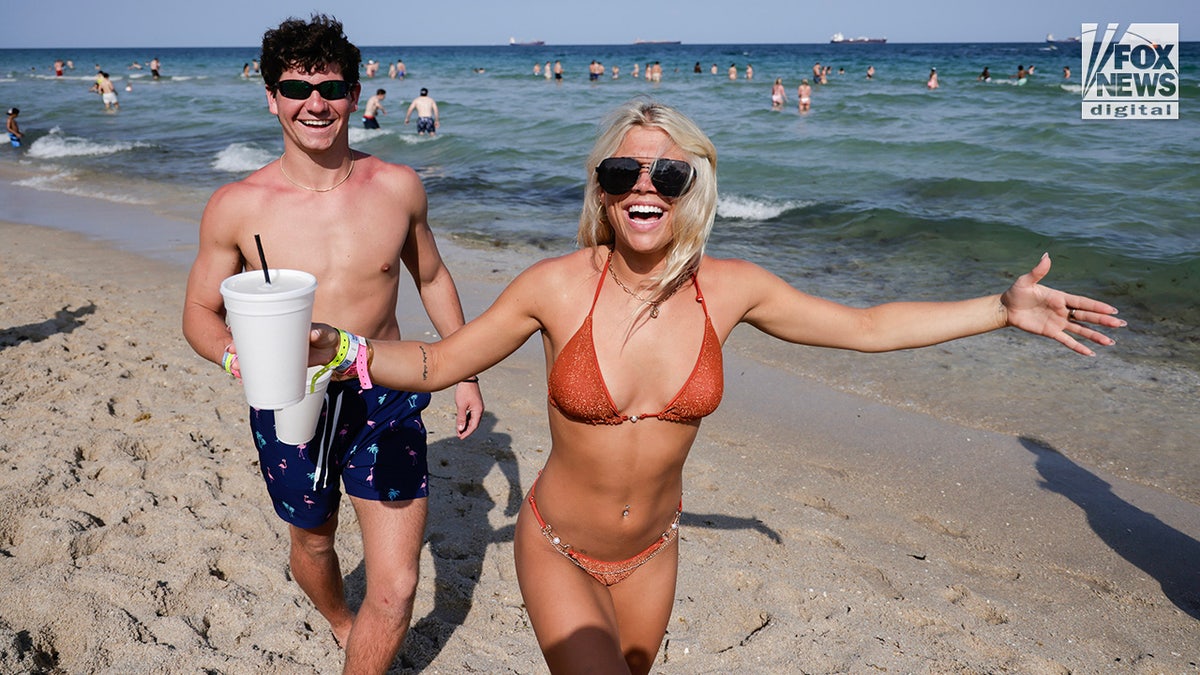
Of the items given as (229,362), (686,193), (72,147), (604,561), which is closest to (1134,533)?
(604,561)

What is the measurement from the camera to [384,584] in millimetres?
2920

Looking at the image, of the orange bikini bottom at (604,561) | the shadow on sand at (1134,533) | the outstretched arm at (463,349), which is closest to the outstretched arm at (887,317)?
the outstretched arm at (463,349)

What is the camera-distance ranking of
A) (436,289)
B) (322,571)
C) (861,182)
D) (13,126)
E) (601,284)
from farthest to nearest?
(13,126), (861,182), (436,289), (322,571), (601,284)

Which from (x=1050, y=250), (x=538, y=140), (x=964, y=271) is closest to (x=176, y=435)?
(x=964, y=271)

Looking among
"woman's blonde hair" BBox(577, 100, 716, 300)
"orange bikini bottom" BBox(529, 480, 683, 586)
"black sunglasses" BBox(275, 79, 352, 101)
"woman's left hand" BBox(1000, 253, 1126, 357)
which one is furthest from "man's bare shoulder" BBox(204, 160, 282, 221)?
"woman's left hand" BBox(1000, 253, 1126, 357)

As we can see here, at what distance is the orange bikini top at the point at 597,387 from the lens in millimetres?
2426

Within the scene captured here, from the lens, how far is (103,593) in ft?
11.9

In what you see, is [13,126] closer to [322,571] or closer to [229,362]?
[322,571]

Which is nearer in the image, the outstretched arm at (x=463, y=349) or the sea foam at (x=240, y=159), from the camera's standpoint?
the outstretched arm at (x=463, y=349)

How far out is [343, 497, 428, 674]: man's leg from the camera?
291cm

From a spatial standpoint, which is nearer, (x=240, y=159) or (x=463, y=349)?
(x=463, y=349)

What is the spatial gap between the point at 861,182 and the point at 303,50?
555 inches

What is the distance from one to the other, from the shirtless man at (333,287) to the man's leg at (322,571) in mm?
10

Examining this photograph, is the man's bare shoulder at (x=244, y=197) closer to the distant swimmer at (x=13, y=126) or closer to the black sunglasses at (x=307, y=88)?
the black sunglasses at (x=307, y=88)
